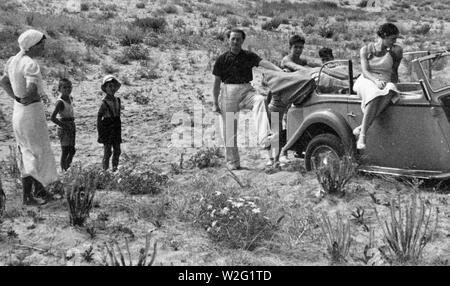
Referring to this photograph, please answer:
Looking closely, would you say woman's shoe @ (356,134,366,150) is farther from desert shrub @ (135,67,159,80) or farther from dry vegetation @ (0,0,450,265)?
desert shrub @ (135,67,159,80)

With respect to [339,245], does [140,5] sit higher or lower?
higher

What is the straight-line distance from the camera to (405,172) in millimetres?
6531

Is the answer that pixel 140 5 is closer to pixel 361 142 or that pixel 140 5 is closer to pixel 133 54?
pixel 133 54

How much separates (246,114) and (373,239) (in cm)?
743

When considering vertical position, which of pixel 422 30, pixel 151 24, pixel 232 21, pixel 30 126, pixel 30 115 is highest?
pixel 30 115

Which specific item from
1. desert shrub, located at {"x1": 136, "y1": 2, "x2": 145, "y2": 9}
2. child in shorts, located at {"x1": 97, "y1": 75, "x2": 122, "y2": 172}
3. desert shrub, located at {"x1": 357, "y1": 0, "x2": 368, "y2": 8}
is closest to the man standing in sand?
child in shorts, located at {"x1": 97, "y1": 75, "x2": 122, "y2": 172}

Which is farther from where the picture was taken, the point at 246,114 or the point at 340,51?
the point at 340,51

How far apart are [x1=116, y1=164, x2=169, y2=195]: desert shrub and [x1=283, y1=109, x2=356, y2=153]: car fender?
2.00 meters

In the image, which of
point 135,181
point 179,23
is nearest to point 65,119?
point 135,181

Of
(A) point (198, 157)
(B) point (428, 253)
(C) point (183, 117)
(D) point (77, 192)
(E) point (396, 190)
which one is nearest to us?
(B) point (428, 253)

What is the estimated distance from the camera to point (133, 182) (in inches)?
273

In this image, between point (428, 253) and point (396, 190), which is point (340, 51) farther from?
point (428, 253)

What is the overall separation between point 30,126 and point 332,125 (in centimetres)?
349

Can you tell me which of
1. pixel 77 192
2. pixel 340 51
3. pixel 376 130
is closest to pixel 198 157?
pixel 376 130
